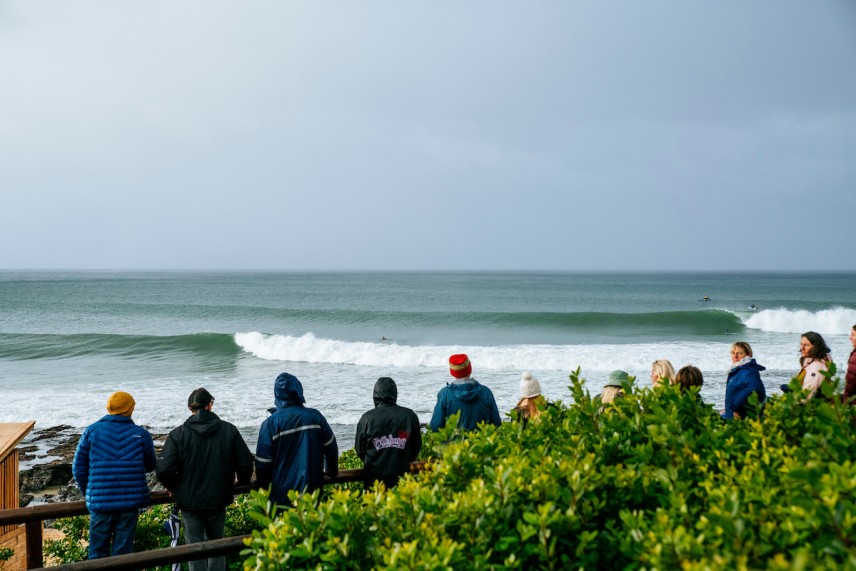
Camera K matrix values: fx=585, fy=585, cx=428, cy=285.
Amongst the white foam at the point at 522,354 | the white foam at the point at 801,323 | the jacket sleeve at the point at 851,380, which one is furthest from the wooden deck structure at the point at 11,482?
the white foam at the point at 801,323

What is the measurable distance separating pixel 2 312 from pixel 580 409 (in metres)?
60.8

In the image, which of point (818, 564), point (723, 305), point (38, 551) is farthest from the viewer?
point (723, 305)

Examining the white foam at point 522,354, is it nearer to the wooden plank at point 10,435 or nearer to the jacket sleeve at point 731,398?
the jacket sleeve at point 731,398

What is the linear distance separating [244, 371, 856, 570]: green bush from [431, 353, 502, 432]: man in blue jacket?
7.87 feet

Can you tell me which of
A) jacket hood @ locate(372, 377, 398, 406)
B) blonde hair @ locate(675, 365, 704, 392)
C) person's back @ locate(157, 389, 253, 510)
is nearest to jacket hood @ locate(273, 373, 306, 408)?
person's back @ locate(157, 389, 253, 510)

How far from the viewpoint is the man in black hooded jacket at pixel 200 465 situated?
438 cm

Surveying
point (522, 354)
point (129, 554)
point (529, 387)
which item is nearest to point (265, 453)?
point (129, 554)

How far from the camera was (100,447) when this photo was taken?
441cm

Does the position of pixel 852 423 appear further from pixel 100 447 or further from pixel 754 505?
pixel 100 447

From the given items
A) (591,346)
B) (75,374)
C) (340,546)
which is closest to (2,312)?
(75,374)

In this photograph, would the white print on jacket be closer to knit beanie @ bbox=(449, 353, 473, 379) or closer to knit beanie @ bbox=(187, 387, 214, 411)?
knit beanie @ bbox=(449, 353, 473, 379)

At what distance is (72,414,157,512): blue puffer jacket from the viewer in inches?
173

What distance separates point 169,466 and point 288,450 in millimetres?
863

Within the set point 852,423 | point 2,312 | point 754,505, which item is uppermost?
point 852,423
